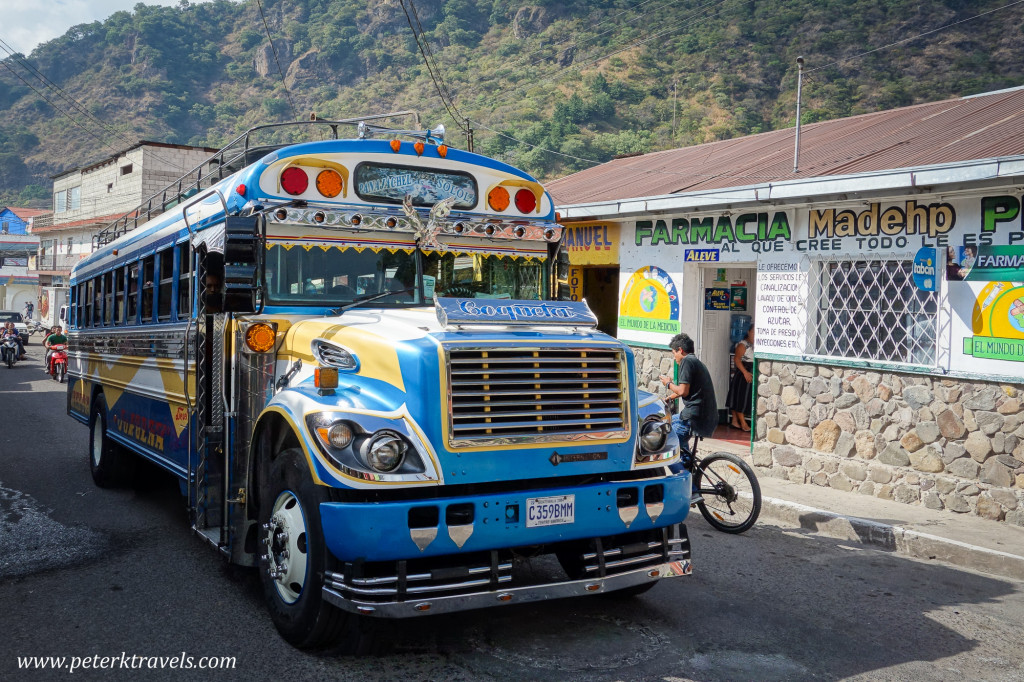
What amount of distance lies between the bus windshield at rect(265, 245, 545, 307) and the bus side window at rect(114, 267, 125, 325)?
4.07 m

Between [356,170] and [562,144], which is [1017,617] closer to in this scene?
[356,170]

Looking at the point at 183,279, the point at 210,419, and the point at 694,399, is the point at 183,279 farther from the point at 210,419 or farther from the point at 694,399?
the point at 694,399

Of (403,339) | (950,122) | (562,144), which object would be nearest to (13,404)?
(403,339)

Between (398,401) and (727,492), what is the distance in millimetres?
4378

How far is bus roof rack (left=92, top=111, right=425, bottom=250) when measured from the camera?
6486mm

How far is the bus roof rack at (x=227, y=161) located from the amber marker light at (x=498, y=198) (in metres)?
0.58

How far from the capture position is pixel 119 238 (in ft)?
32.4

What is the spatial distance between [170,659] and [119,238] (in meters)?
6.48

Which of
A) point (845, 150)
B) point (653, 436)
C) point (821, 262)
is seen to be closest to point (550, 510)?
point (653, 436)

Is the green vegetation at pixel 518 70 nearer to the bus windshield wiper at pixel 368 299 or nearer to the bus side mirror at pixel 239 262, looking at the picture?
the bus windshield wiper at pixel 368 299

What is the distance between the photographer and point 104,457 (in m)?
9.34

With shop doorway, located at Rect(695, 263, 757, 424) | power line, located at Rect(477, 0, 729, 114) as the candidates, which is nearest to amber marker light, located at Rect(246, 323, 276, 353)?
shop doorway, located at Rect(695, 263, 757, 424)

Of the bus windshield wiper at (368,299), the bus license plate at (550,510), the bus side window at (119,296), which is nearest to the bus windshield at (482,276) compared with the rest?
the bus windshield wiper at (368,299)

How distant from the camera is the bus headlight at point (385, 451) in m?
4.32
